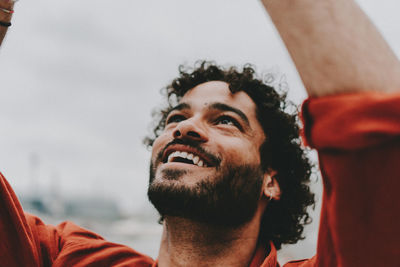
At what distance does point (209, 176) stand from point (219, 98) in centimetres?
75

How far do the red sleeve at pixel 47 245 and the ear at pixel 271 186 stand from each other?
992mm

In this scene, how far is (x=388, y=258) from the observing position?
1.17 meters

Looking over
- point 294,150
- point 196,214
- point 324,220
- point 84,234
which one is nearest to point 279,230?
point 294,150

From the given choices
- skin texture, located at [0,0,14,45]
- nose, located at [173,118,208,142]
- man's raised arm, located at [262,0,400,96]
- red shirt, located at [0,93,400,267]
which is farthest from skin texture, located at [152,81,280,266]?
man's raised arm, located at [262,0,400,96]

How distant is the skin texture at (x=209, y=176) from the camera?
2.39m

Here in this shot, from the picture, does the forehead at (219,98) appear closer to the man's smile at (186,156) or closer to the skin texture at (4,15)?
the man's smile at (186,156)

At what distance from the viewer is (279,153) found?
3205 millimetres

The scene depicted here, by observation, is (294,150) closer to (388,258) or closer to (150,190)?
(150,190)

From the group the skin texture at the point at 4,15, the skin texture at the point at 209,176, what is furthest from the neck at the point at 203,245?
the skin texture at the point at 4,15

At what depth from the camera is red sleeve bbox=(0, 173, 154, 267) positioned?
2.11 m

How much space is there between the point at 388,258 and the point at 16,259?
1.90m

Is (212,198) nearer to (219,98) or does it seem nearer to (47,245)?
(219,98)

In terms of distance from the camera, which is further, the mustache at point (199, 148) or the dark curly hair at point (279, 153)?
the dark curly hair at point (279, 153)

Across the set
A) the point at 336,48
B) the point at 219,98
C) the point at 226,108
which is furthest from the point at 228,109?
the point at 336,48
